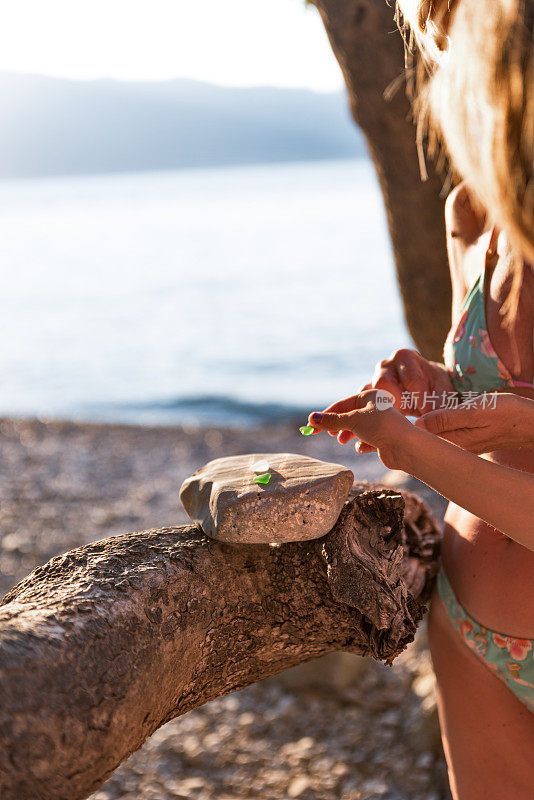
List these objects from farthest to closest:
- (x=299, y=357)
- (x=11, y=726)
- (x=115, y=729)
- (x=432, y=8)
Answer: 1. (x=299, y=357)
2. (x=432, y=8)
3. (x=115, y=729)
4. (x=11, y=726)

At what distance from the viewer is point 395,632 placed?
5.48 ft

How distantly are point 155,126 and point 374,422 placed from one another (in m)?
111

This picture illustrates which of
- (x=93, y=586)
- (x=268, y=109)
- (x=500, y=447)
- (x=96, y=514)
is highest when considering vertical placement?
(x=268, y=109)

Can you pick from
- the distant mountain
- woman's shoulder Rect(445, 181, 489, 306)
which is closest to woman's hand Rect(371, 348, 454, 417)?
woman's shoulder Rect(445, 181, 489, 306)

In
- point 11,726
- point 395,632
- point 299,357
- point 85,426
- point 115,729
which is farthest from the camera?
point 299,357

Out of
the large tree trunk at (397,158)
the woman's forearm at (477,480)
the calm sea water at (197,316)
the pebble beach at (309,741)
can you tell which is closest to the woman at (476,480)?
the woman's forearm at (477,480)

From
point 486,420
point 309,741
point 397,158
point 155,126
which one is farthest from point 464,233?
point 155,126

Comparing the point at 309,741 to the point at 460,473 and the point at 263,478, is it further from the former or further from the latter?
the point at 460,473

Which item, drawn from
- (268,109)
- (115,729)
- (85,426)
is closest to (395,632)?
(115,729)

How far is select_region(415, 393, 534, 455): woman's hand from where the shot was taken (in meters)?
1.55

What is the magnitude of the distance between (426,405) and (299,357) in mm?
12821

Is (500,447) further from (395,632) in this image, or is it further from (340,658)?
(340,658)

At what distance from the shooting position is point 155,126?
105 m

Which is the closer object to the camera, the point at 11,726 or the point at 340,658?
the point at 11,726
